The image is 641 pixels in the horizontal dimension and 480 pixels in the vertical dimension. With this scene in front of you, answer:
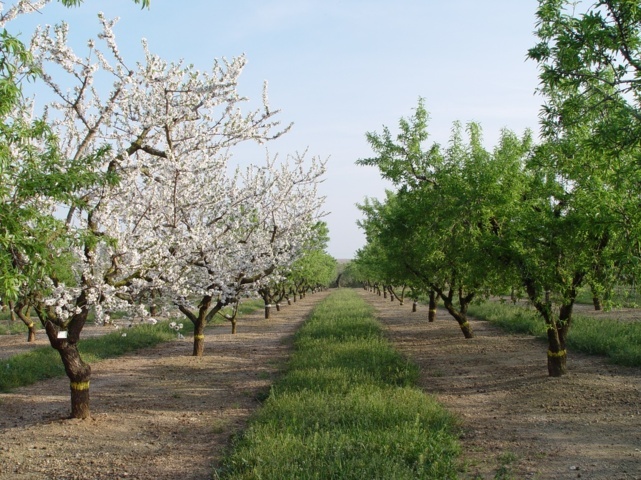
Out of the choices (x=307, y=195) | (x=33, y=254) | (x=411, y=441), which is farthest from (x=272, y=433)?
(x=307, y=195)

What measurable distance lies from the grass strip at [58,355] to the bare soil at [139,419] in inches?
21.3

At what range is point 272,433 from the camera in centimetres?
734

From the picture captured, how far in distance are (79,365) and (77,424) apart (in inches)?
36.9

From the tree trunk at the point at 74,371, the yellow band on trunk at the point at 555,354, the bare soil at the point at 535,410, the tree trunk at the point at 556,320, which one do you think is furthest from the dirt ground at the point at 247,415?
the yellow band on trunk at the point at 555,354

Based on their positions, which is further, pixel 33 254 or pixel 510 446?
pixel 510 446

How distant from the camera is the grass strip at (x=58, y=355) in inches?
516

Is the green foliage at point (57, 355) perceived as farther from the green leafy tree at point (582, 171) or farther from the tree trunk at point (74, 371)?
the green leafy tree at point (582, 171)

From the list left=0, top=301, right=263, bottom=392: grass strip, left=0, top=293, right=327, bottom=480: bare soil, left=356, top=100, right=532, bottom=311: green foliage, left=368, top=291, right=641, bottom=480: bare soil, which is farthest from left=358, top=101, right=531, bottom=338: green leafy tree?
left=0, top=301, right=263, bottom=392: grass strip

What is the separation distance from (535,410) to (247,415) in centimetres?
506

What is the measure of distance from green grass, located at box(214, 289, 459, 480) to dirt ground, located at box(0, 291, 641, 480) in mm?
508

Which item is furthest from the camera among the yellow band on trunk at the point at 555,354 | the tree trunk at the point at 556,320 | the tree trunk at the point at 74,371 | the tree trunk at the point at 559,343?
the yellow band on trunk at the point at 555,354

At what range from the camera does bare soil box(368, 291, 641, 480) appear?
666 cm

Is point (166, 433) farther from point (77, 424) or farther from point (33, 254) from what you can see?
point (33, 254)

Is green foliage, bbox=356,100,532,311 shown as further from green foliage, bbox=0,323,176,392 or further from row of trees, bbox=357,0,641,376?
green foliage, bbox=0,323,176,392
